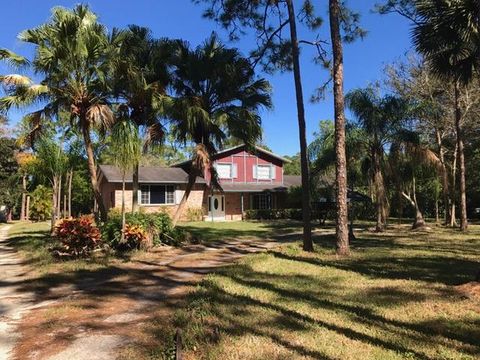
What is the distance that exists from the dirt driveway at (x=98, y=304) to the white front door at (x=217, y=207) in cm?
2159

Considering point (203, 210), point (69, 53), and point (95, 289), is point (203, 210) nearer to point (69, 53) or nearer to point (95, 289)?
point (69, 53)

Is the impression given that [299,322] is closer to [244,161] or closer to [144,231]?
[144,231]

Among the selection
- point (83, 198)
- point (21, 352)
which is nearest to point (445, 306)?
point (21, 352)

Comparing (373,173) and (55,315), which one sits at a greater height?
(373,173)

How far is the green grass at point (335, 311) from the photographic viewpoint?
5078 mm

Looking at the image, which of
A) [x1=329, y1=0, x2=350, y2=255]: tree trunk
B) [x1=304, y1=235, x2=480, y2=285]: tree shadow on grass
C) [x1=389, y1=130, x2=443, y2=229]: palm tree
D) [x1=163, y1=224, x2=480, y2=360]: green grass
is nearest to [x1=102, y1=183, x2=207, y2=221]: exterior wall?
[x1=389, y1=130, x2=443, y2=229]: palm tree

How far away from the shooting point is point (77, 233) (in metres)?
12.3

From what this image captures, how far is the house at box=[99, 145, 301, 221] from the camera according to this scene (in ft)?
106

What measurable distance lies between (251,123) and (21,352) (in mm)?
11689

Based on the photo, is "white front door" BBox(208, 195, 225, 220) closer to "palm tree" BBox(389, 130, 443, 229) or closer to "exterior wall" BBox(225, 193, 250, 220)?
"exterior wall" BBox(225, 193, 250, 220)

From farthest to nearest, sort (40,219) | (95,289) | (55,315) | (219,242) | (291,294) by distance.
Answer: (40,219) < (219,242) < (95,289) < (291,294) < (55,315)

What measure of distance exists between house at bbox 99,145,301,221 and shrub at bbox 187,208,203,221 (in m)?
0.27

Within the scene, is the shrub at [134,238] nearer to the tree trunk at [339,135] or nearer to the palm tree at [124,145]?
the palm tree at [124,145]

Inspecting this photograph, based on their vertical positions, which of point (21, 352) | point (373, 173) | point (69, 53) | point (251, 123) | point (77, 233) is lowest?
point (21, 352)
